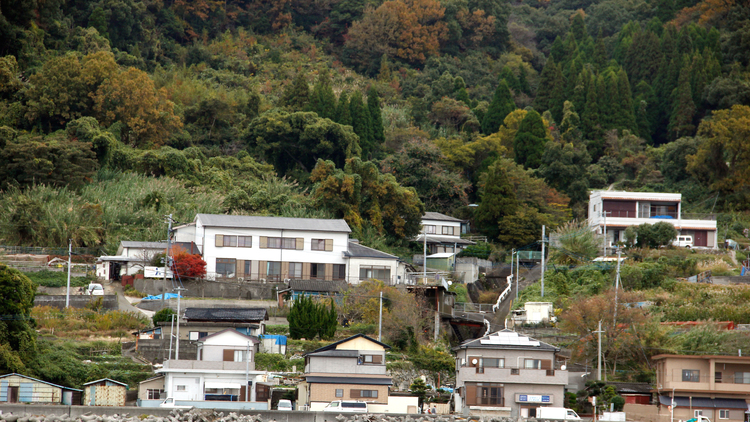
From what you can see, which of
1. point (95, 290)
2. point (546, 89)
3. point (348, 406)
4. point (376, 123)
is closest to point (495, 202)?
point (376, 123)

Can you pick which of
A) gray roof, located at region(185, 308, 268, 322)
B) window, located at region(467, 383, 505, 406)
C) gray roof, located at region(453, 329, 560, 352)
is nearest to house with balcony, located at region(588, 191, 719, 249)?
gray roof, located at region(453, 329, 560, 352)

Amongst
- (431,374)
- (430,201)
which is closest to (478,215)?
(430,201)

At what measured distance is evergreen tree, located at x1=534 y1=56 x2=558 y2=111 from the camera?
245ft

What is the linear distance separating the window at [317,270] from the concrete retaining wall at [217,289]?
284 cm

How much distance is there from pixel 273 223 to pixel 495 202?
1445cm

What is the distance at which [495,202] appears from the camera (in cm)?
5525

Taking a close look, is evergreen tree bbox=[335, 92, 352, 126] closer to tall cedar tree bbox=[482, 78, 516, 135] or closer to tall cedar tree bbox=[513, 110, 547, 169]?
tall cedar tree bbox=[513, 110, 547, 169]

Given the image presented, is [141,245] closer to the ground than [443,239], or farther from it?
closer to the ground

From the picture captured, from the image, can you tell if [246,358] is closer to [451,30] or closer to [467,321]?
[467,321]

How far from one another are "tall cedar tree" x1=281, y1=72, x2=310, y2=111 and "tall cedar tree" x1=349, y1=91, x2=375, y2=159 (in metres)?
3.37

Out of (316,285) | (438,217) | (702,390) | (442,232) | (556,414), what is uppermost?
(438,217)

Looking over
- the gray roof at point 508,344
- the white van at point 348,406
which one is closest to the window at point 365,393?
the white van at point 348,406

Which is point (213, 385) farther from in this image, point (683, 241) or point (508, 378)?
point (683, 241)

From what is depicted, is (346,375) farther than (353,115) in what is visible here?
No
